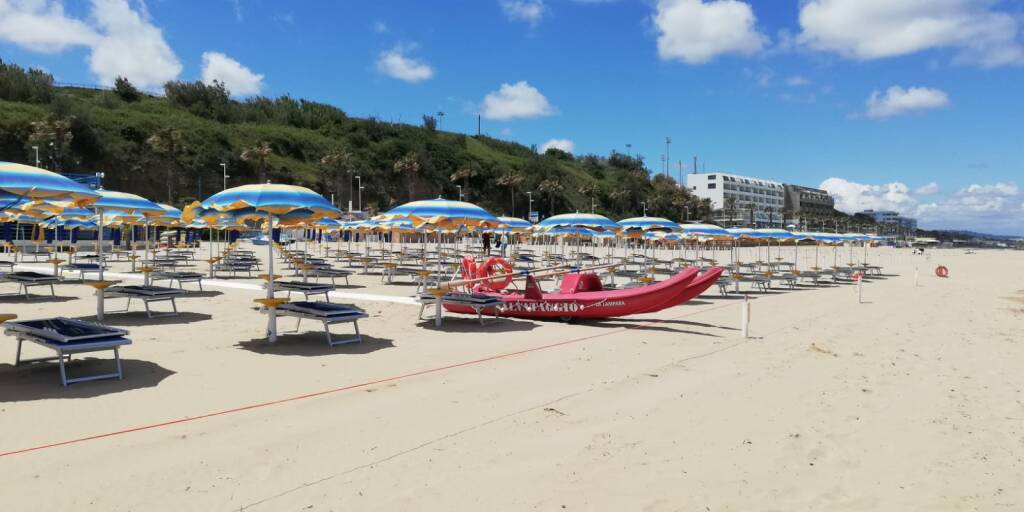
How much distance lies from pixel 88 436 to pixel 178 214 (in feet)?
42.8

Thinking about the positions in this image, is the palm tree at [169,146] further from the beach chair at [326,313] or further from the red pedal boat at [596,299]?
the beach chair at [326,313]

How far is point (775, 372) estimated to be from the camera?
25.2ft

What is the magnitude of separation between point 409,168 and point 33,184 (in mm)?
81610

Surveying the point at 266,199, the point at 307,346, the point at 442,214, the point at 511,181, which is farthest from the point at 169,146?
the point at 307,346

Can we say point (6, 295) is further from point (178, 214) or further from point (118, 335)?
point (118, 335)

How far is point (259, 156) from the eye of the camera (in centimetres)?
6975

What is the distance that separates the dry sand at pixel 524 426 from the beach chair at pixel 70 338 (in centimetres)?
26

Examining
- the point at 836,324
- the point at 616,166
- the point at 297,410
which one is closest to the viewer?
the point at 297,410

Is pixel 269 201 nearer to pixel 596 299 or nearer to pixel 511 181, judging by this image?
pixel 596 299

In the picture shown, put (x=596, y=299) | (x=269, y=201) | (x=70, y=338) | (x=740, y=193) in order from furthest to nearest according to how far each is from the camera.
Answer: (x=740, y=193)
(x=596, y=299)
(x=269, y=201)
(x=70, y=338)

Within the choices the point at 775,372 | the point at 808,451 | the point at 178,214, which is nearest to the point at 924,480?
the point at 808,451

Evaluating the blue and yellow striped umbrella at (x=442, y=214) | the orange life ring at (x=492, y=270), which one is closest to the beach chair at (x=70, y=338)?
the blue and yellow striped umbrella at (x=442, y=214)

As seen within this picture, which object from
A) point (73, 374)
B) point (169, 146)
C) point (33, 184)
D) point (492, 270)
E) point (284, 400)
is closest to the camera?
point (284, 400)

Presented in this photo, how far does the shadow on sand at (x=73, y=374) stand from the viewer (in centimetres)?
593
